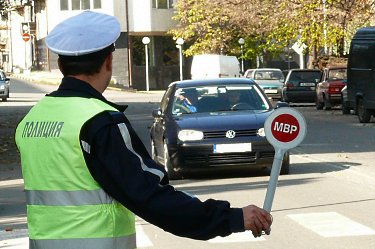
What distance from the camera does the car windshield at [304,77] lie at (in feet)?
163

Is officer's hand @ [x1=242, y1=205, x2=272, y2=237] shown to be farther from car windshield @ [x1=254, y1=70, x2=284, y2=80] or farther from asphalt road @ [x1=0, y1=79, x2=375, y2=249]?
car windshield @ [x1=254, y1=70, x2=284, y2=80]

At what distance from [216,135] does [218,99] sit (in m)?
1.52

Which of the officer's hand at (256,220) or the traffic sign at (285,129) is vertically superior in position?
the traffic sign at (285,129)

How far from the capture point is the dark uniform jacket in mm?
4082

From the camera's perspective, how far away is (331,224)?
1202cm

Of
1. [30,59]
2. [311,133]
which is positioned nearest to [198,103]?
[311,133]

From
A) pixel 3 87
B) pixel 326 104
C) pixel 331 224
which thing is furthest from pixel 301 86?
pixel 331 224

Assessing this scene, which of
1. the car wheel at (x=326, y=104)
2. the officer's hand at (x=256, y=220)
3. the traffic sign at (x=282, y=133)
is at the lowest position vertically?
the car wheel at (x=326, y=104)

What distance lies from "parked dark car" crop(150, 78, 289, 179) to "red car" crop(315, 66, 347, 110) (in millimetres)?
24439

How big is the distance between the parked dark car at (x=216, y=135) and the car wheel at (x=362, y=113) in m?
15.0

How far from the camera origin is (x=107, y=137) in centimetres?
409

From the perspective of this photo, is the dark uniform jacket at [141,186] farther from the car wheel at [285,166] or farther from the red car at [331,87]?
the red car at [331,87]

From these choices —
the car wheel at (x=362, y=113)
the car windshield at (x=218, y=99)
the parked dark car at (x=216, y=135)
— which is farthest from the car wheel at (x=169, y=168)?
the car wheel at (x=362, y=113)

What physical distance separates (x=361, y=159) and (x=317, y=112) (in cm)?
2328
